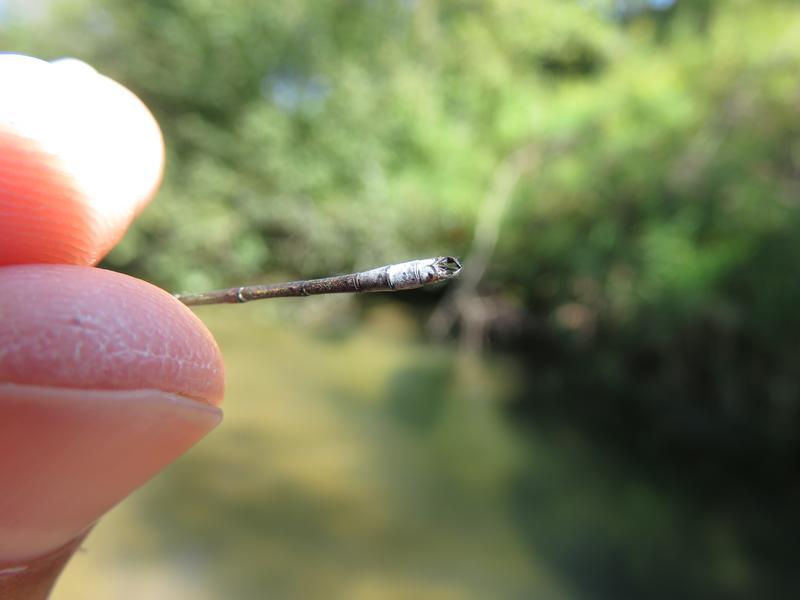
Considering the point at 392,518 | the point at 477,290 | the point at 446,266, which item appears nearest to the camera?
the point at 446,266

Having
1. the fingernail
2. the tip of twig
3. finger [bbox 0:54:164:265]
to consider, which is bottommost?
the fingernail

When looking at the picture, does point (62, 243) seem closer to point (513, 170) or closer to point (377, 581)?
point (377, 581)

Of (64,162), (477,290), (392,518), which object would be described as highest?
(477,290)

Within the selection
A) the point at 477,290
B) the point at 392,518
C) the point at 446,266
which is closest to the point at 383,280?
the point at 446,266

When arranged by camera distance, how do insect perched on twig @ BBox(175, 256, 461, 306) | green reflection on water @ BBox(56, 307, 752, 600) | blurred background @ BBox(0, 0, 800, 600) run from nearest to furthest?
insect perched on twig @ BBox(175, 256, 461, 306) → green reflection on water @ BBox(56, 307, 752, 600) → blurred background @ BBox(0, 0, 800, 600)

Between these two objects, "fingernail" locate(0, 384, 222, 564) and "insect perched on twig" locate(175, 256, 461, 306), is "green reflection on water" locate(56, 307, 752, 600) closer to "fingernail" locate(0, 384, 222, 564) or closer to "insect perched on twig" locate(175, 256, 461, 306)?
"fingernail" locate(0, 384, 222, 564)

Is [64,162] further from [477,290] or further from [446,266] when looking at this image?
[477,290]

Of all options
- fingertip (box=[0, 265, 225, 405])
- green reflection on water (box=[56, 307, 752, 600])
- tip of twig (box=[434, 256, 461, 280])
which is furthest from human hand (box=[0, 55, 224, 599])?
green reflection on water (box=[56, 307, 752, 600])
